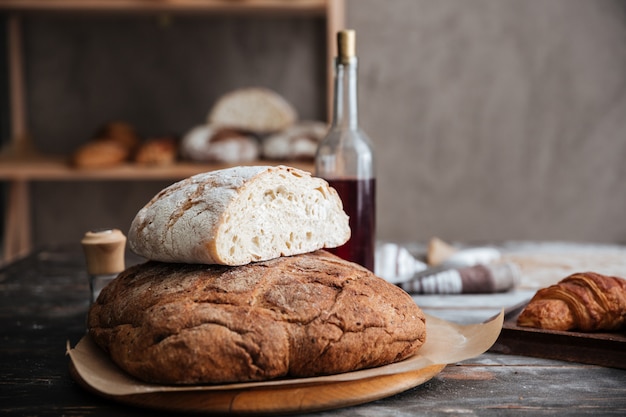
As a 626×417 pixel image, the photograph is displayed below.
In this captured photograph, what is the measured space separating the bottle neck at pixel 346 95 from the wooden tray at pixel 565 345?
1.60ft

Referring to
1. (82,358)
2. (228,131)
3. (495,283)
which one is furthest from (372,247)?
(228,131)

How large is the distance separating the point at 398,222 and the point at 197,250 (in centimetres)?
214

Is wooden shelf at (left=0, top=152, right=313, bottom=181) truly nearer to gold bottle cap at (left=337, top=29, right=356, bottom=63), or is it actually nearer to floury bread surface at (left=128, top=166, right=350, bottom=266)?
gold bottle cap at (left=337, top=29, right=356, bottom=63)

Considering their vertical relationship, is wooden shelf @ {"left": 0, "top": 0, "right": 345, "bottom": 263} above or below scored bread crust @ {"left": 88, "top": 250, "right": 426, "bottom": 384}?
above

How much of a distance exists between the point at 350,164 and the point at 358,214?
10 centimetres

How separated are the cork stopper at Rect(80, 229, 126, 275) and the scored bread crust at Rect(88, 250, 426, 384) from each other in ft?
0.70

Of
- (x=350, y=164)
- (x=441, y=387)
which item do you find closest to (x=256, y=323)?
(x=441, y=387)

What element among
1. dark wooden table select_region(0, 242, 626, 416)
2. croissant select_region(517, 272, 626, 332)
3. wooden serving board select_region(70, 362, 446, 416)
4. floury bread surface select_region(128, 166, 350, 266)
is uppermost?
floury bread surface select_region(128, 166, 350, 266)

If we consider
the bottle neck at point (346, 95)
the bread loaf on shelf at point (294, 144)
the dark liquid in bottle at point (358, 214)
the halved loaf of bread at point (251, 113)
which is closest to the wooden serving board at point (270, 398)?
the dark liquid in bottle at point (358, 214)

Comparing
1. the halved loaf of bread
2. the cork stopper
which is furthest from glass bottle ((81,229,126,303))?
the halved loaf of bread

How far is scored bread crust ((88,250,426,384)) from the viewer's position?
0.78 meters

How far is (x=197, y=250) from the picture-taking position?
876mm

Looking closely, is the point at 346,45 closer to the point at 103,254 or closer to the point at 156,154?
the point at 103,254

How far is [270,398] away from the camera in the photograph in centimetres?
76
